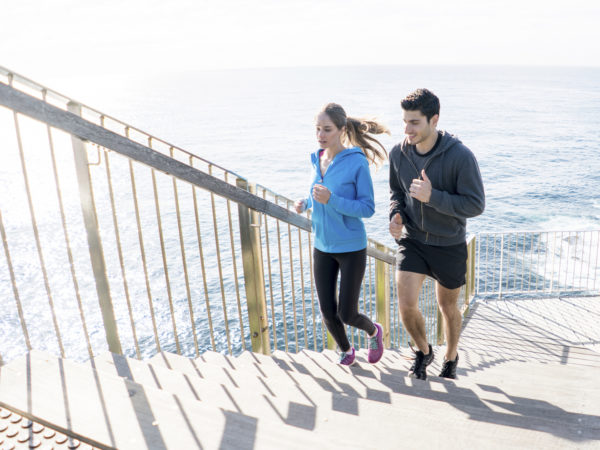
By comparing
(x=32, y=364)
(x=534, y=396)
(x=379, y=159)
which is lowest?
(x=534, y=396)

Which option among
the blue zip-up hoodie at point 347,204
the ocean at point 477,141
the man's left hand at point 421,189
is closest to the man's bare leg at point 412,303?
the blue zip-up hoodie at point 347,204

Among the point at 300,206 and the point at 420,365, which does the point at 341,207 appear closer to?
the point at 300,206

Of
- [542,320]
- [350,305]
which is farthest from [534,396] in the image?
[542,320]

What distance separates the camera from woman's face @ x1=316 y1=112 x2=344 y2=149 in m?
3.19

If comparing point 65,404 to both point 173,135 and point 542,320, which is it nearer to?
point 542,320

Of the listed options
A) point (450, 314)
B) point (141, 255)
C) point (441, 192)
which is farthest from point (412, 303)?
point (141, 255)

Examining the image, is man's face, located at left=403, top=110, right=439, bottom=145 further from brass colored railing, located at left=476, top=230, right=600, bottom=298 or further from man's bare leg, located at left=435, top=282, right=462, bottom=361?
brass colored railing, located at left=476, top=230, right=600, bottom=298

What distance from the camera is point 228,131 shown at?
70625mm

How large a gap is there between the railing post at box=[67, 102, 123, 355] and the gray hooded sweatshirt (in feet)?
6.33

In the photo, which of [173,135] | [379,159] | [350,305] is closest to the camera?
[350,305]

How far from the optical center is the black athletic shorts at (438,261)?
10.7 ft

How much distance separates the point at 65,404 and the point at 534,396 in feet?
8.10

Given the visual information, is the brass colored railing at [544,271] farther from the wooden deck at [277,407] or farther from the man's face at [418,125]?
the wooden deck at [277,407]

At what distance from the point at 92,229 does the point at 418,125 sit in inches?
78.6
